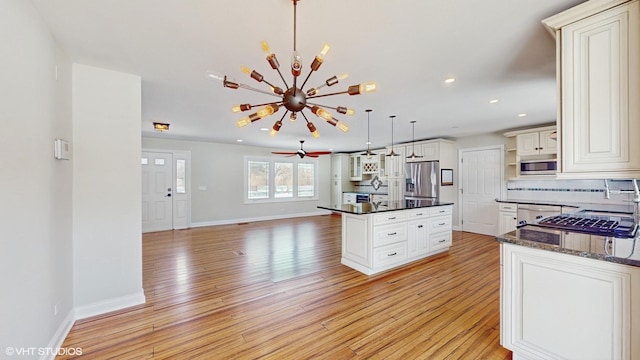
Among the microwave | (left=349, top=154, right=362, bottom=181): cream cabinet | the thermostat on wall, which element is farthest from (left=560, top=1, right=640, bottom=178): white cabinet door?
(left=349, top=154, right=362, bottom=181): cream cabinet

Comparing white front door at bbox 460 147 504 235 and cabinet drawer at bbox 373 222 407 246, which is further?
white front door at bbox 460 147 504 235

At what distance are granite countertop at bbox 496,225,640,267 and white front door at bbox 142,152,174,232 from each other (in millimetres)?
7130

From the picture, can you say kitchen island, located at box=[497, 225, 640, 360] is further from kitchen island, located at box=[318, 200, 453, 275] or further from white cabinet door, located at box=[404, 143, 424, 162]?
white cabinet door, located at box=[404, 143, 424, 162]

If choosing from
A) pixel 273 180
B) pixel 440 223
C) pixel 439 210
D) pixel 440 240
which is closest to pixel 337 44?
pixel 439 210

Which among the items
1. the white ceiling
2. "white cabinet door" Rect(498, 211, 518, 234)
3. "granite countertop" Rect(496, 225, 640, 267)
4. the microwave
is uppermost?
the white ceiling

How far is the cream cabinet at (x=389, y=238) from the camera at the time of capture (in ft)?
11.4

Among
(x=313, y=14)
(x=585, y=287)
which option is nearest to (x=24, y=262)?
(x=313, y=14)

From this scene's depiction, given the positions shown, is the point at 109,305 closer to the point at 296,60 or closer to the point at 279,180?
the point at 296,60

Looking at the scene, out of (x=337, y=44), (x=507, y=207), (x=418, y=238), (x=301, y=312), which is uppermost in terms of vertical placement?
(x=337, y=44)

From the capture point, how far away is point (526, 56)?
2.25m

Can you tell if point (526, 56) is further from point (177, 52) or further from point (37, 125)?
point (37, 125)

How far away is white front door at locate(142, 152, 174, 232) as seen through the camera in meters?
6.30

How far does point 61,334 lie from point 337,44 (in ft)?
10.7

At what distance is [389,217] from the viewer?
3627 mm
